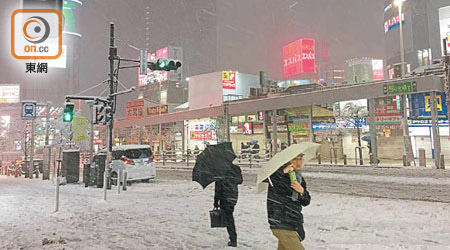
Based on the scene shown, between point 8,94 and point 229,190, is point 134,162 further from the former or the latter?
point 8,94

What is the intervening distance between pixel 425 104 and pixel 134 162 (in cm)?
2129

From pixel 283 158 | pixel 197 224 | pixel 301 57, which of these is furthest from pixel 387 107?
pixel 283 158

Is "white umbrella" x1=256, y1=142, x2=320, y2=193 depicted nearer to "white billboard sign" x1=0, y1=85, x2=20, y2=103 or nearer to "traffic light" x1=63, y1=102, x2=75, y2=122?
"traffic light" x1=63, y1=102, x2=75, y2=122

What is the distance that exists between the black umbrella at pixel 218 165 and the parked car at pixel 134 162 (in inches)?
403

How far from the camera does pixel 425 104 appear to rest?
23.8 meters

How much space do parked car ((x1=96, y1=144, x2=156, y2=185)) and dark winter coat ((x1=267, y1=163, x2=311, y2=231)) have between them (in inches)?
488

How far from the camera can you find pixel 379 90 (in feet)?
79.7

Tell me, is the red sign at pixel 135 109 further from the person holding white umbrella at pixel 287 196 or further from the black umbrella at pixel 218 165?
the person holding white umbrella at pixel 287 196

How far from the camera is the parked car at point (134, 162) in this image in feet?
50.2

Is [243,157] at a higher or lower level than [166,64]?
lower

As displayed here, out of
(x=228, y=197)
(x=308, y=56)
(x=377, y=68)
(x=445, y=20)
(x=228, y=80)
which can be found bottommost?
(x=228, y=197)

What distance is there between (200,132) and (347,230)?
37.4 metres

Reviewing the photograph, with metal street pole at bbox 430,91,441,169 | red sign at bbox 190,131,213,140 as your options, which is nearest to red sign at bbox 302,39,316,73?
red sign at bbox 190,131,213,140

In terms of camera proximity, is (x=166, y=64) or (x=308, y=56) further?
(x=308, y=56)
